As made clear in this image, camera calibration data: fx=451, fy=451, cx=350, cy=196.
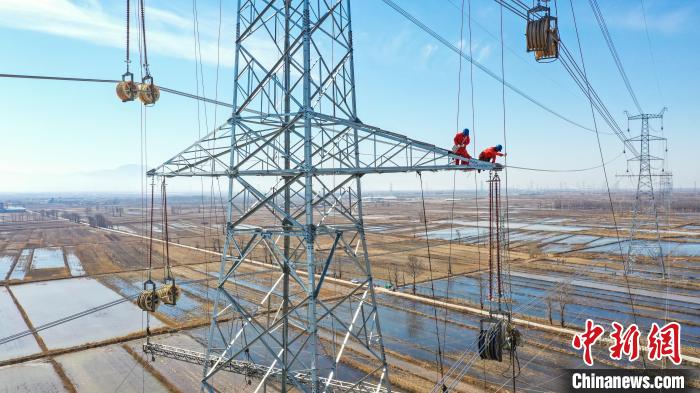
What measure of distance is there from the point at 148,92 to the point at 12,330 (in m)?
30.9

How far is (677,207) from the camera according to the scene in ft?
458

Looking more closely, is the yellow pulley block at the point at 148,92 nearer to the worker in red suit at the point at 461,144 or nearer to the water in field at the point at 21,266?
the worker in red suit at the point at 461,144

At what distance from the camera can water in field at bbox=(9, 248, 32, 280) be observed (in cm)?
5109

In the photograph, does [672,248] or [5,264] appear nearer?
[5,264]

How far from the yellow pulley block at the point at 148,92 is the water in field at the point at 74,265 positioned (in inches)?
1943

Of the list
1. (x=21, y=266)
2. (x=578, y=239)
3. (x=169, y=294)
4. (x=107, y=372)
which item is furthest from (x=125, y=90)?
(x=578, y=239)

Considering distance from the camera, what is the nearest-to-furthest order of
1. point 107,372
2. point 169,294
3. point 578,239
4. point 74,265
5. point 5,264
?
point 169,294 < point 107,372 < point 74,265 < point 5,264 < point 578,239

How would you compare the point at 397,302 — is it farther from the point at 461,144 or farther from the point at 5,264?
the point at 5,264

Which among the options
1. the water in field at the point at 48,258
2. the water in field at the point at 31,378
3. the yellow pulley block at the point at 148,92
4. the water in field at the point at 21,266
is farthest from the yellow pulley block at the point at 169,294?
the water in field at the point at 48,258

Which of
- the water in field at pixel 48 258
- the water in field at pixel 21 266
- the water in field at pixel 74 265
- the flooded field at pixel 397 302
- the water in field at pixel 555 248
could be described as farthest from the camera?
the water in field at pixel 555 248

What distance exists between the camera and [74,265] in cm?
5806

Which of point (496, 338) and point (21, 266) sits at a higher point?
point (496, 338)

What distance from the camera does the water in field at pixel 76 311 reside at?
30828mm

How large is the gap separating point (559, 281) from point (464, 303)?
13769 mm
